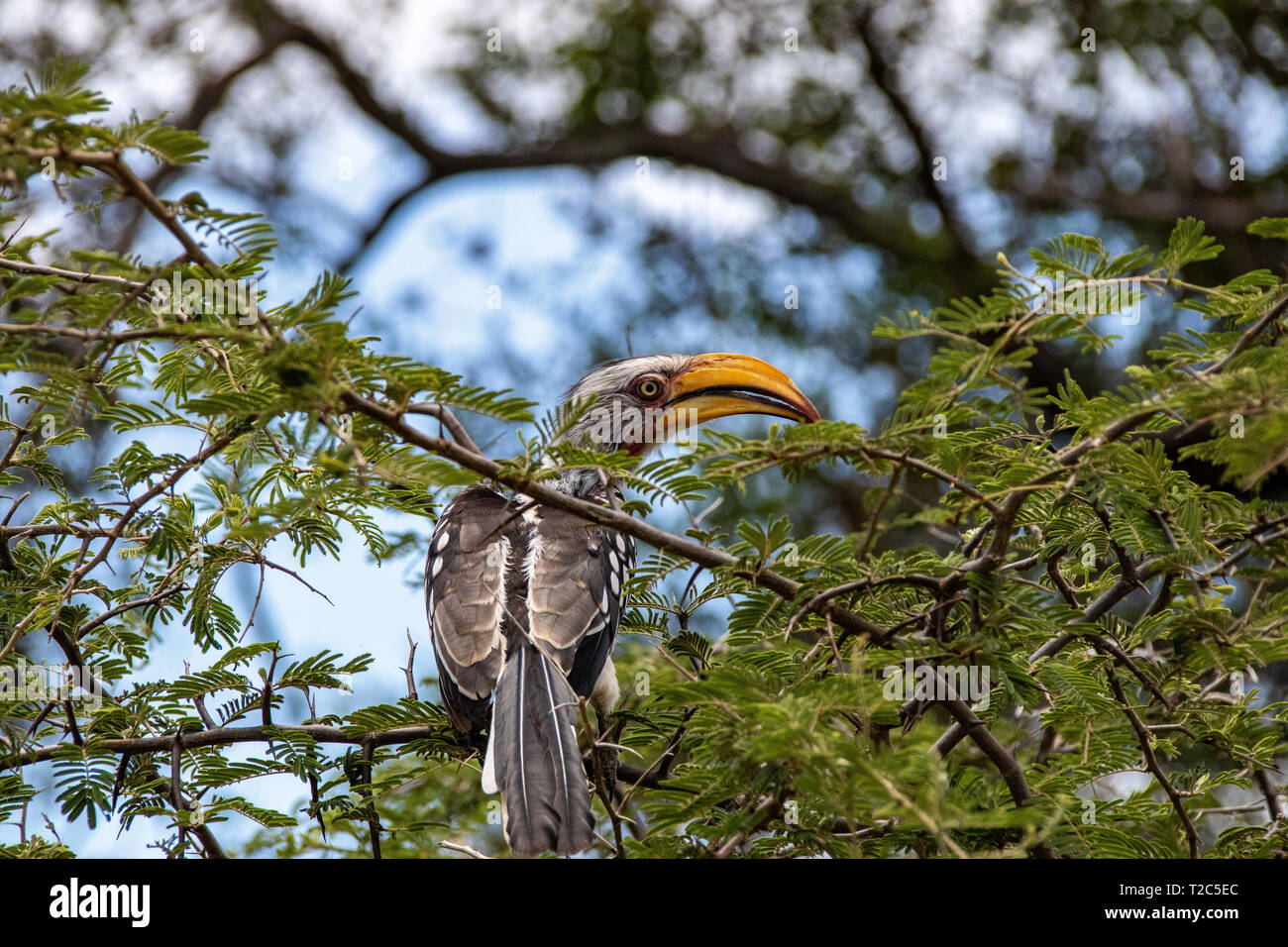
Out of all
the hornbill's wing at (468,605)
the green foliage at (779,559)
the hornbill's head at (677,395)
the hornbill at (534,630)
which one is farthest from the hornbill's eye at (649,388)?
the green foliage at (779,559)

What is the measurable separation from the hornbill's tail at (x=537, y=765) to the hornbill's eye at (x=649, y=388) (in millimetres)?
1643

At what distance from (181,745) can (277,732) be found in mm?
210

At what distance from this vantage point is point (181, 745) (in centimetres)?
251

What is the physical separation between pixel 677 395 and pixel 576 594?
1274 mm

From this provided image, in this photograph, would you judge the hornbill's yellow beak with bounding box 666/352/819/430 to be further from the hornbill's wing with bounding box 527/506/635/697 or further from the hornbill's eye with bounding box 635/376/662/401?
the hornbill's wing with bounding box 527/506/635/697

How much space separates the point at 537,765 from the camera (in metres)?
2.45

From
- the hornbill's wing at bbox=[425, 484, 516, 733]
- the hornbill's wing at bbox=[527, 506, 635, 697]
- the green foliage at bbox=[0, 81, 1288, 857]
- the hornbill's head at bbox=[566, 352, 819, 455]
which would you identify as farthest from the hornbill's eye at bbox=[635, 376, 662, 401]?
the green foliage at bbox=[0, 81, 1288, 857]

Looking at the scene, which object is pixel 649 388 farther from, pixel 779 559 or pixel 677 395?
pixel 779 559

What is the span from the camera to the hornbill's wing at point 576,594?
292cm

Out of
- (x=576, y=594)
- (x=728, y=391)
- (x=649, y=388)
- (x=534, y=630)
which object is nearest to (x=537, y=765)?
(x=534, y=630)


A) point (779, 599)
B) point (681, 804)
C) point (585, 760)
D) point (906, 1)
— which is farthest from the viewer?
point (906, 1)

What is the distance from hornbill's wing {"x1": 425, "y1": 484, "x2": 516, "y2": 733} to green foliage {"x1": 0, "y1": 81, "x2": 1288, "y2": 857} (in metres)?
0.10
